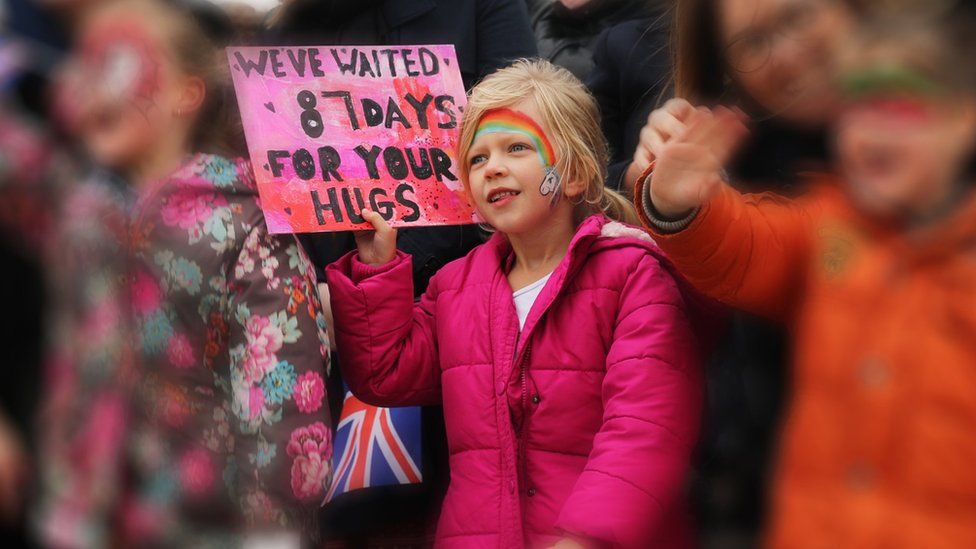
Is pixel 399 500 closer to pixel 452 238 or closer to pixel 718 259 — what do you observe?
pixel 452 238

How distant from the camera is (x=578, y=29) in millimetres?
3145

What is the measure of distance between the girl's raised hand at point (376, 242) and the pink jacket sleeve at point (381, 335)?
0.7 inches

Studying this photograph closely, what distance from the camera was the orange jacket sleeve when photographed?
1.14m

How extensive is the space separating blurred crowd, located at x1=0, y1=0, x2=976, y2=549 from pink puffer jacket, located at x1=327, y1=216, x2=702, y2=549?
0.33 metres

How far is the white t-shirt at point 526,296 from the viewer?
85.4 inches

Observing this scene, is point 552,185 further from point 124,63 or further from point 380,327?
point 124,63

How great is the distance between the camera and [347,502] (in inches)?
93.4

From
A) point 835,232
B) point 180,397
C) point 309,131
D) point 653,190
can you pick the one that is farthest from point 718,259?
point 309,131

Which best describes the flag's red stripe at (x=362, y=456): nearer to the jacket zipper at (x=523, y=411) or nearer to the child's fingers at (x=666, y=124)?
the jacket zipper at (x=523, y=411)

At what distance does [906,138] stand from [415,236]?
63.2 inches

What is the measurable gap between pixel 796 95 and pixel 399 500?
62.6 inches

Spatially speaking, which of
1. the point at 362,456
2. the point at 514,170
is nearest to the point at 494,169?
the point at 514,170

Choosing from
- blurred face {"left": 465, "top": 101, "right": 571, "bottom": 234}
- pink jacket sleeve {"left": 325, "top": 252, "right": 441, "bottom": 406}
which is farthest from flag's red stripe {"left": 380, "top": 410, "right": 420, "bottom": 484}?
blurred face {"left": 465, "top": 101, "right": 571, "bottom": 234}

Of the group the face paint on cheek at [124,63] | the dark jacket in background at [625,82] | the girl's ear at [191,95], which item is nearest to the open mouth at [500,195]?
the dark jacket in background at [625,82]
